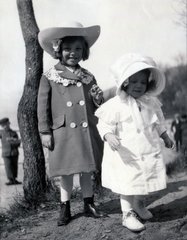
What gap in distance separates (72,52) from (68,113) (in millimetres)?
477

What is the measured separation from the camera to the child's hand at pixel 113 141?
2.37 m

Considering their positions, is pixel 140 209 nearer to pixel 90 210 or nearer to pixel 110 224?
pixel 110 224

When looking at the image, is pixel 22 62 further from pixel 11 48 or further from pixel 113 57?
pixel 113 57

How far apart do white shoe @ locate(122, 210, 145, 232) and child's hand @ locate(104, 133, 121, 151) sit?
0.52m

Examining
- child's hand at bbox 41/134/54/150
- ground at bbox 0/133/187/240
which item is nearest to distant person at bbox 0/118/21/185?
ground at bbox 0/133/187/240

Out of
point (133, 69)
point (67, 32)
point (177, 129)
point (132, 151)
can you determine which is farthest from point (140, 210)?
point (177, 129)

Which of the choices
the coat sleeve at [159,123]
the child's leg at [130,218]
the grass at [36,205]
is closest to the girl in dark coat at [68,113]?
the child's leg at [130,218]

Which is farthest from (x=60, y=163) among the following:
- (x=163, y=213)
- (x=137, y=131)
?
(x=163, y=213)

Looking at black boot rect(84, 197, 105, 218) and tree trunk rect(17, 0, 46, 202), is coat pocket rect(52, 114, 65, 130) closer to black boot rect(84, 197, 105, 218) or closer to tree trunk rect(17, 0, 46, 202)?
black boot rect(84, 197, 105, 218)

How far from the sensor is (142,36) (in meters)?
4.30

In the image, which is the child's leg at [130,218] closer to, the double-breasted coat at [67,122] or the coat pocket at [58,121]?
the double-breasted coat at [67,122]

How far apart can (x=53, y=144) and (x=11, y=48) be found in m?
1.31

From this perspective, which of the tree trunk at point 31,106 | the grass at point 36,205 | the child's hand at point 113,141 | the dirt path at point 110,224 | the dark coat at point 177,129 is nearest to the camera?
the child's hand at point 113,141

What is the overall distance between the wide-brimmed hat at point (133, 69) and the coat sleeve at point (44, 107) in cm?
56
